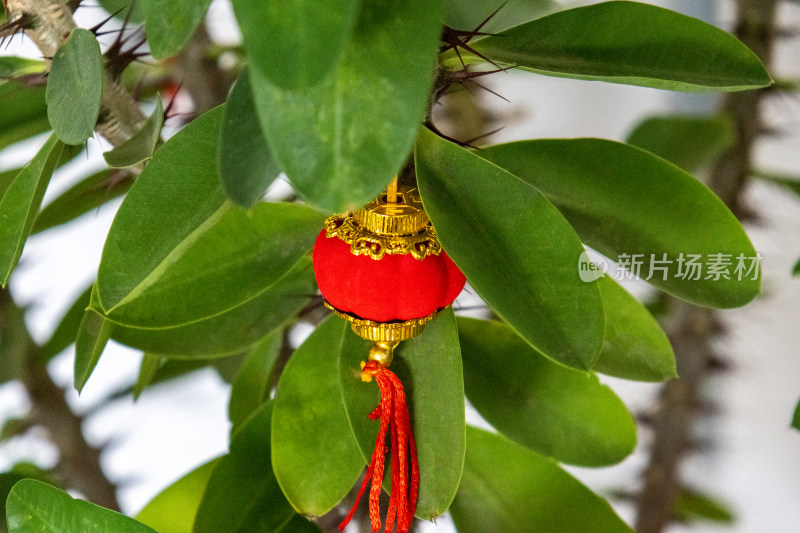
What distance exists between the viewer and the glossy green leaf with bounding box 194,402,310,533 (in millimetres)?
424

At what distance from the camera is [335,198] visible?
21 cm

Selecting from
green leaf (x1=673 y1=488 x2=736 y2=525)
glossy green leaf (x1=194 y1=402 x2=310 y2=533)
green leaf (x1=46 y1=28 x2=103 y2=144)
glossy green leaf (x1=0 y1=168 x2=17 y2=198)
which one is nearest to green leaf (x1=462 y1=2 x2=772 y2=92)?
green leaf (x1=46 y1=28 x2=103 y2=144)

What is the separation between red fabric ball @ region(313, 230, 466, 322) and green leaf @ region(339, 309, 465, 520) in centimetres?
4

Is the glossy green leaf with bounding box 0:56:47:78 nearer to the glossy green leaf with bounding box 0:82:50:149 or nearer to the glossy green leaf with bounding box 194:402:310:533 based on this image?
the glossy green leaf with bounding box 0:82:50:149

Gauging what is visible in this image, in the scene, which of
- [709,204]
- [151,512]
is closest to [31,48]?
[151,512]

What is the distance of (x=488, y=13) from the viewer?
0.40 meters

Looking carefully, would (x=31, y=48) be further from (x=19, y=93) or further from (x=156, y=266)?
(x=156, y=266)

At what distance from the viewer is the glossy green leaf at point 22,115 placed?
48 cm

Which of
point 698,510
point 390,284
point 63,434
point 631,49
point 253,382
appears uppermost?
point 631,49

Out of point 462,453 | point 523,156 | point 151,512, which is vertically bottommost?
point 151,512

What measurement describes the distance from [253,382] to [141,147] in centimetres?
25

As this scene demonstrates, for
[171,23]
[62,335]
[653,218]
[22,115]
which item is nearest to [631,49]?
[653,218]

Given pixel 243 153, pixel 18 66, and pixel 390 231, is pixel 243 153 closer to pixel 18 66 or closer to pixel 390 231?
pixel 390 231

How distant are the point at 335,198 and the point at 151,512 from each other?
0.39 meters
